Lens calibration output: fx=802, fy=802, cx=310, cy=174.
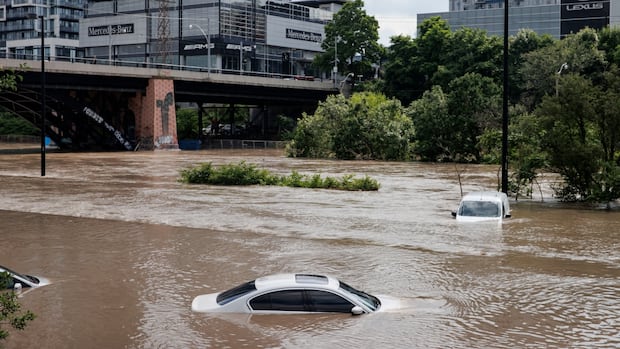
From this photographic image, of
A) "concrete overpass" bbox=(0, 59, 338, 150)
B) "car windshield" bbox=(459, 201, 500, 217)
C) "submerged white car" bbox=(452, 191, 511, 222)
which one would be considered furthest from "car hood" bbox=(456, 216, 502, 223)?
"concrete overpass" bbox=(0, 59, 338, 150)

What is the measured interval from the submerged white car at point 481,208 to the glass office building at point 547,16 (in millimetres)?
117547

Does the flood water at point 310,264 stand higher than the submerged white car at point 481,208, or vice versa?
the submerged white car at point 481,208

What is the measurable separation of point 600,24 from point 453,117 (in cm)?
9073

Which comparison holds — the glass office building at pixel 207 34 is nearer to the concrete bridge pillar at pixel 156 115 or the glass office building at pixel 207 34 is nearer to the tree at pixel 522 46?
the concrete bridge pillar at pixel 156 115

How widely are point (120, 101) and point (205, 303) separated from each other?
70981 millimetres

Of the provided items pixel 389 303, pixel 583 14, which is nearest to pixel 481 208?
pixel 389 303

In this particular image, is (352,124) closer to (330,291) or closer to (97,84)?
(97,84)

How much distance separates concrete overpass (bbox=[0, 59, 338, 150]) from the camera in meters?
73.3

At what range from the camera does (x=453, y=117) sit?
59.5 meters

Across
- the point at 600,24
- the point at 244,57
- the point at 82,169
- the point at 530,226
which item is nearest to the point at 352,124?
the point at 82,169

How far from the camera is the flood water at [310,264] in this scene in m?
13.7

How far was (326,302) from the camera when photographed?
14.0 metres

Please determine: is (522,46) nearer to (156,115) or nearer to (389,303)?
(156,115)

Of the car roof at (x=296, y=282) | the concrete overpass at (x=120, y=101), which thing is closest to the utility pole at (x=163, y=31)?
the concrete overpass at (x=120, y=101)
